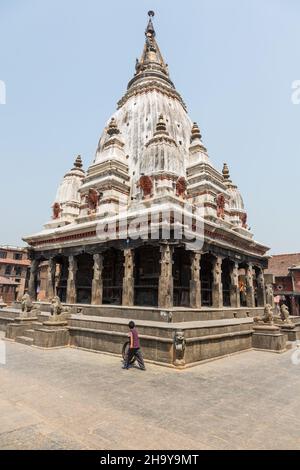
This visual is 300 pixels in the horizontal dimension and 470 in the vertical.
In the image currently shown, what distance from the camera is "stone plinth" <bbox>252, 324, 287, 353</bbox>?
12688mm

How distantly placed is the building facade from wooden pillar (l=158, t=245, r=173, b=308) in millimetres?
49

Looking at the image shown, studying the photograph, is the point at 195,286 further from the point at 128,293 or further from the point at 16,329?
the point at 16,329

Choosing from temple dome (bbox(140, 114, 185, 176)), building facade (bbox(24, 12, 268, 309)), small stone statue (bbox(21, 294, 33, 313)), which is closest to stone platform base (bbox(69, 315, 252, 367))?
building facade (bbox(24, 12, 268, 309))

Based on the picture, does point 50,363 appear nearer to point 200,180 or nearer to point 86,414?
point 86,414

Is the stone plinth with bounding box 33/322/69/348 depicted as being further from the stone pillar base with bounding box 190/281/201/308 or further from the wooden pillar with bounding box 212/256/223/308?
the wooden pillar with bounding box 212/256/223/308

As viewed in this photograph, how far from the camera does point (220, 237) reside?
1894 cm

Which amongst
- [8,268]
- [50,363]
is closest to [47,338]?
[50,363]

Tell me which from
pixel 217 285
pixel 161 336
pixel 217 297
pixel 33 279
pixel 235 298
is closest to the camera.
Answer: pixel 161 336

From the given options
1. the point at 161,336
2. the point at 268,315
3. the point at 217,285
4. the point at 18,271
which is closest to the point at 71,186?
the point at 217,285

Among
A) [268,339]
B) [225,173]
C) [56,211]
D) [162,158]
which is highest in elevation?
[225,173]

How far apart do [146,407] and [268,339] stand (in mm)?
9276

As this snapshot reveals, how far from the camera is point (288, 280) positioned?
38844mm

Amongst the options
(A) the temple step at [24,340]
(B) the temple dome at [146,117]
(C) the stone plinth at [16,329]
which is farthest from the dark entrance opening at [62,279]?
(A) the temple step at [24,340]
